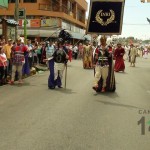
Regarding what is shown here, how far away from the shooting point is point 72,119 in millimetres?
8938

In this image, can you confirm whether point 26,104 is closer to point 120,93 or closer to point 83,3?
point 120,93

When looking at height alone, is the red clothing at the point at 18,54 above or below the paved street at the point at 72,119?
above

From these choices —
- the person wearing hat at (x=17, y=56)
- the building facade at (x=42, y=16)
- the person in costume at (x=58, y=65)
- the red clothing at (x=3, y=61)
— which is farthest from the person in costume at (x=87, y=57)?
the building facade at (x=42, y=16)

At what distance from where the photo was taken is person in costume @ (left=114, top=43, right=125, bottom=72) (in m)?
23.8

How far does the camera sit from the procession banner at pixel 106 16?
1439 cm

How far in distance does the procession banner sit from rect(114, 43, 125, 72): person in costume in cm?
897

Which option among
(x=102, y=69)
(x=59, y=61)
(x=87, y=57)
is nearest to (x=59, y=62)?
(x=59, y=61)

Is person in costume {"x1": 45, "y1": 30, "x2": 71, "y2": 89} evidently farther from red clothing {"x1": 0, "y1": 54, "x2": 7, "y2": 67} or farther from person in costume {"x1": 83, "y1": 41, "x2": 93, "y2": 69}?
person in costume {"x1": 83, "y1": 41, "x2": 93, "y2": 69}

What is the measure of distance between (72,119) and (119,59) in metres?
15.4

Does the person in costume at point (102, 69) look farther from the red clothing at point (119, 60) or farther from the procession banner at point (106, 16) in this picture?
the red clothing at point (119, 60)

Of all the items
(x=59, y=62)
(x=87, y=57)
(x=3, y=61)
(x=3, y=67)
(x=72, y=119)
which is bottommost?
(x=87, y=57)

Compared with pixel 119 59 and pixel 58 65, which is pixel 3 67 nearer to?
pixel 58 65

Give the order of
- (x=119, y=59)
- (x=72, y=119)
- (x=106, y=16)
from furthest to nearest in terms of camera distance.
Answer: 1. (x=119, y=59)
2. (x=106, y=16)
3. (x=72, y=119)

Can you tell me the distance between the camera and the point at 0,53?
48.8 ft
